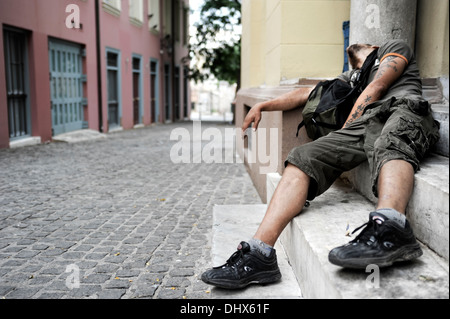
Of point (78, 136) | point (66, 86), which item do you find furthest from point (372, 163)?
point (66, 86)

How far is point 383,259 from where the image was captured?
6.44ft

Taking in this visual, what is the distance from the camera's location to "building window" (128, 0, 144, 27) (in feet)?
56.7

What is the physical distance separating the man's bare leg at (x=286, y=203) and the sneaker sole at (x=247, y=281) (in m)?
0.17

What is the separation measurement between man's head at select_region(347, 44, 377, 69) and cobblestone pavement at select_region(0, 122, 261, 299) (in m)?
1.77

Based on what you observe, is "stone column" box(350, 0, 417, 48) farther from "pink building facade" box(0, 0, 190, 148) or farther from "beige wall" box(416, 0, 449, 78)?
"pink building facade" box(0, 0, 190, 148)

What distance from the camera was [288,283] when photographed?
265 cm

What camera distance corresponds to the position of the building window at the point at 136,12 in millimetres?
17281

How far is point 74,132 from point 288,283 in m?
11.1

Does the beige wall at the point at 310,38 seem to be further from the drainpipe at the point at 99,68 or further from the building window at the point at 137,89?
the building window at the point at 137,89

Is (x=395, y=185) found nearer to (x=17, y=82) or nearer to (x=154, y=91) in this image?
(x=17, y=82)

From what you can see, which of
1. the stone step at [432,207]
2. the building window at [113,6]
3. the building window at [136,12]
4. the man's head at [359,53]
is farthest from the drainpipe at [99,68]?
the stone step at [432,207]

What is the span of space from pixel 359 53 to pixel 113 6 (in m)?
13.1

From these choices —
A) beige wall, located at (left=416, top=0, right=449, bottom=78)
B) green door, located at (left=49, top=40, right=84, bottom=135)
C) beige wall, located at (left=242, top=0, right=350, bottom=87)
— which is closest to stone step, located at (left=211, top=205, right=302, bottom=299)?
beige wall, located at (left=242, top=0, right=350, bottom=87)

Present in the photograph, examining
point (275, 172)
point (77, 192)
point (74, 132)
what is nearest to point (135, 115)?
point (74, 132)
